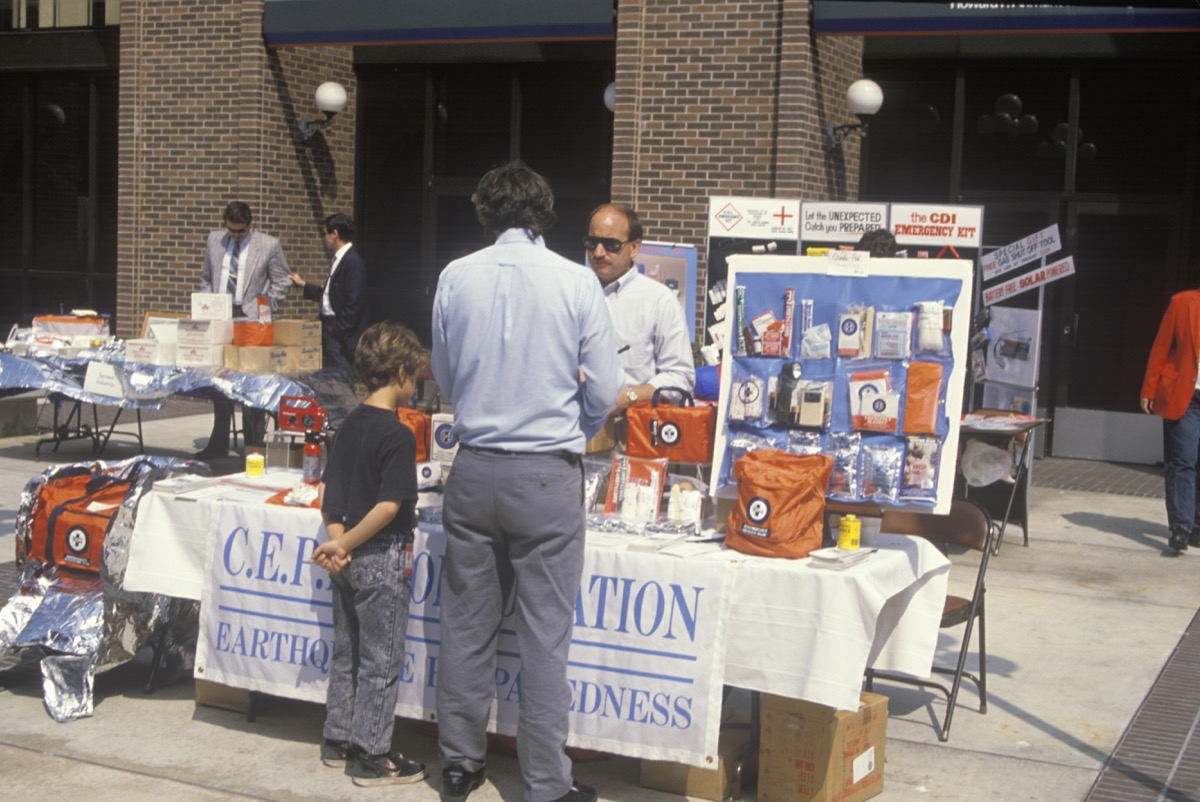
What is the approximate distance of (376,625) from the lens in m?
5.15

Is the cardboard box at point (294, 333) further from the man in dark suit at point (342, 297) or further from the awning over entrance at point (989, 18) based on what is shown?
the awning over entrance at point (989, 18)

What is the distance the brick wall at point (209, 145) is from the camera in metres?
14.9

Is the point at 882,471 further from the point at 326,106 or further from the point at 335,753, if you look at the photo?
the point at 326,106

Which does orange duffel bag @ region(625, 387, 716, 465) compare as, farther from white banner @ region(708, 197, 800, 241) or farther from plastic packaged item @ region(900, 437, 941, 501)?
white banner @ region(708, 197, 800, 241)

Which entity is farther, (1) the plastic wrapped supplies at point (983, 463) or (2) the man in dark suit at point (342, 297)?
(2) the man in dark suit at point (342, 297)

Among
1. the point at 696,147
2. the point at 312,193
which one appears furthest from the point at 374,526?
the point at 312,193

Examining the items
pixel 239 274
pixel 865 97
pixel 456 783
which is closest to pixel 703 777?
pixel 456 783

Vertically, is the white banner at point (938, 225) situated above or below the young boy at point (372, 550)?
above

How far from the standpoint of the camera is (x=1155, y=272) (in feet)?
42.8

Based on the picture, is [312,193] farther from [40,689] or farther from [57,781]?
[57,781]

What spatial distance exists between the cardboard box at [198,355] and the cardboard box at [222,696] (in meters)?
4.91

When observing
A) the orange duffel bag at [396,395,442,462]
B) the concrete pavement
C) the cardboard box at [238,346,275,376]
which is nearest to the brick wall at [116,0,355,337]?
the cardboard box at [238,346,275,376]

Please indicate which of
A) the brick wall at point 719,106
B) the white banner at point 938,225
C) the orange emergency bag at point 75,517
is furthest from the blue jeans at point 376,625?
the brick wall at point 719,106

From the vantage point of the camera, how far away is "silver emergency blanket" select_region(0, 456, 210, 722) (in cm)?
582
